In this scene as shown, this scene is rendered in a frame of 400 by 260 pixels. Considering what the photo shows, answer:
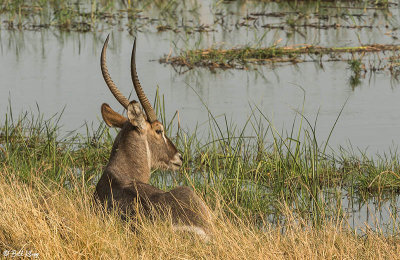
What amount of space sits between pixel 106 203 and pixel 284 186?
214 cm

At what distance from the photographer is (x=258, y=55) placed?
42.5 feet

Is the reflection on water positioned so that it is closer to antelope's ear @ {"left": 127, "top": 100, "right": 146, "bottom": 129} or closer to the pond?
the pond

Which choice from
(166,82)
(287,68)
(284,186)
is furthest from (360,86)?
(284,186)

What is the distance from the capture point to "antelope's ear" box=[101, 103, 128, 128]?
6004 millimetres

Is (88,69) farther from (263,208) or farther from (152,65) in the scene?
(263,208)

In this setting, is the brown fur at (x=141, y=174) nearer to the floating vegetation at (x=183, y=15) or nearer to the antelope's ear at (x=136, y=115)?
the antelope's ear at (x=136, y=115)

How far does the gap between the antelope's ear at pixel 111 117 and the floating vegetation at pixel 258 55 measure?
6.32 metres

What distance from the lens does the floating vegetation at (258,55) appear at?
41.0 feet

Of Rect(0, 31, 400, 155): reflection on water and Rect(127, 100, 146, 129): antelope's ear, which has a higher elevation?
Rect(127, 100, 146, 129): antelope's ear

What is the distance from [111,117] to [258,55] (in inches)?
282

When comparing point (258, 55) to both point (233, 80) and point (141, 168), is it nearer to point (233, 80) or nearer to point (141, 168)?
point (233, 80)

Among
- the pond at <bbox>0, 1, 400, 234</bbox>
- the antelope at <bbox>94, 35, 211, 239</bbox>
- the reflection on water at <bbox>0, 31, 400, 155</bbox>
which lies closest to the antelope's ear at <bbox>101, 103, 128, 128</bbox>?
the antelope at <bbox>94, 35, 211, 239</bbox>

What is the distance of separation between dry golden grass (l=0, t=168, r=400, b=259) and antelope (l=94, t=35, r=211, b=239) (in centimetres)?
12

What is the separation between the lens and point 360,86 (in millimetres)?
11211
